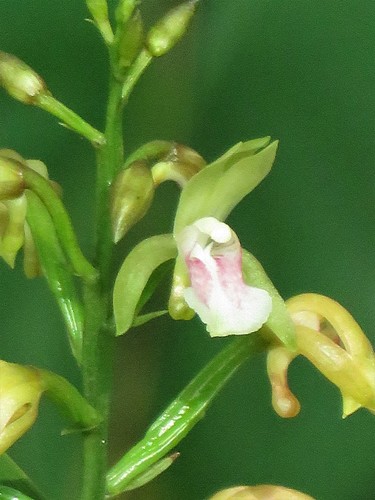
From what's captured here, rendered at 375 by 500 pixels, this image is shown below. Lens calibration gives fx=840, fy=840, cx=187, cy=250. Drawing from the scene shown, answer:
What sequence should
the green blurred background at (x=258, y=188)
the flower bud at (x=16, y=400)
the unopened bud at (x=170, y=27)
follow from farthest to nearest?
the green blurred background at (x=258, y=188)
the unopened bud at (x=170, y=27)
the flower bud at (x=16, y=400)

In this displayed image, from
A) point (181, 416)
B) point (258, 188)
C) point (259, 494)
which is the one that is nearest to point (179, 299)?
point (181, 416)

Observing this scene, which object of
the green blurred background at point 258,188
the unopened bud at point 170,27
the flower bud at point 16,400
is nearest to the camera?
the flower bud at point 16,400

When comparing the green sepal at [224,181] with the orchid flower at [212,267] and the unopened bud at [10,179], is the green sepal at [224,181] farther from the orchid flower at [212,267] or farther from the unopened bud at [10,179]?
the unopened bud at [10,179]

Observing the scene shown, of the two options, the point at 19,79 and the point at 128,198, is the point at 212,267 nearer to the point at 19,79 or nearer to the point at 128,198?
the point at 128,198

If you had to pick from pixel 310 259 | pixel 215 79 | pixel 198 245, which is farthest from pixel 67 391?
pixel 215 79

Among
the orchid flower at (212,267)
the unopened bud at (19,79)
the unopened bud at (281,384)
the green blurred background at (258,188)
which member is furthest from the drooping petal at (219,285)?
the green blurred background at (258,188)

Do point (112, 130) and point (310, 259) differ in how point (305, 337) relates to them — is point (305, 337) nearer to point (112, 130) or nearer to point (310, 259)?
point (112, 130)

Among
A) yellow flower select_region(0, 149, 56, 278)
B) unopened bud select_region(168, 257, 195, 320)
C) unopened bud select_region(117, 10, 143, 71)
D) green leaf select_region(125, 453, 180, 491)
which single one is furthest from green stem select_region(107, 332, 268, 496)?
unopened bud select_region(117, 10, 143, 71)
